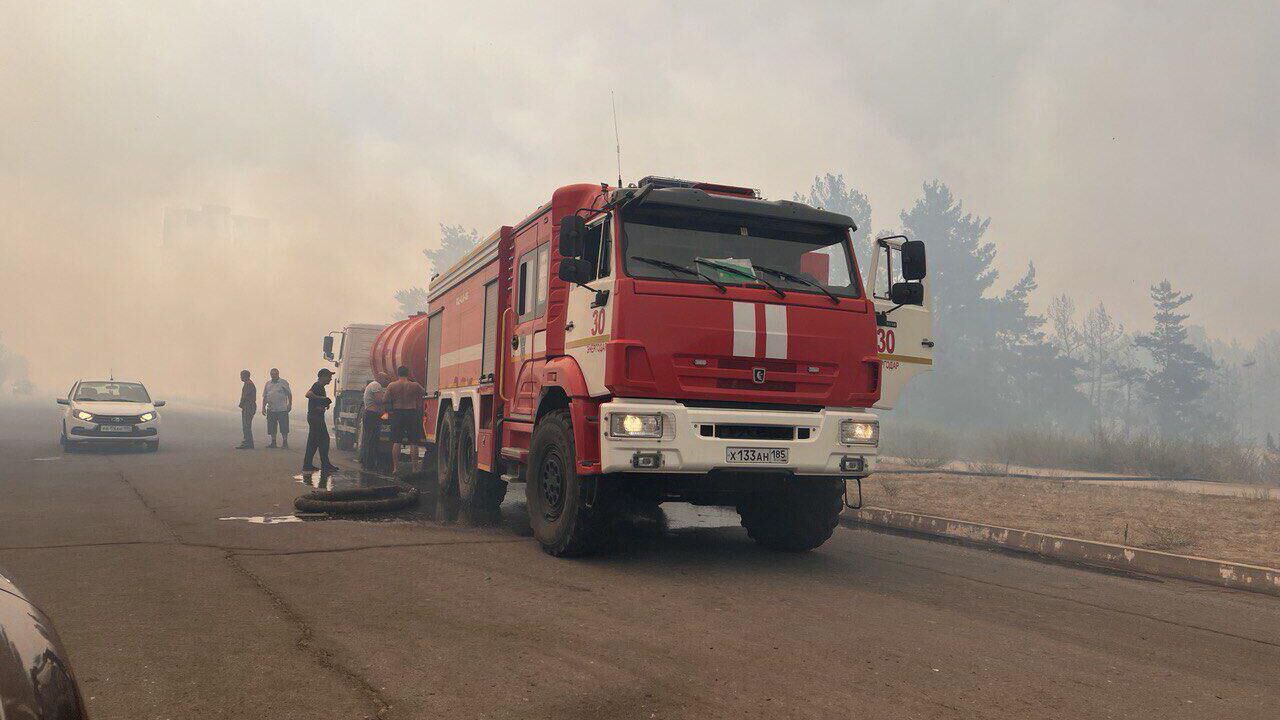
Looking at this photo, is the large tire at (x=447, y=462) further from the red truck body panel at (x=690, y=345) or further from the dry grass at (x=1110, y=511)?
the dry grass at (x=1110, y=511)

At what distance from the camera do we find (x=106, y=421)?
18.2 metres

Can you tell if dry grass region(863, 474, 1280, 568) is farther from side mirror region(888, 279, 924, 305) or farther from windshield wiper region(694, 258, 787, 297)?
windshield wiper region(694, 258, 787, 297)

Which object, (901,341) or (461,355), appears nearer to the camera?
(901,341)

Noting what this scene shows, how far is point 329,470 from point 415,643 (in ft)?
38.2

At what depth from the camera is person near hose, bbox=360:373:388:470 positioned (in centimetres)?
1708

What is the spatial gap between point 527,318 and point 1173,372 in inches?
2331

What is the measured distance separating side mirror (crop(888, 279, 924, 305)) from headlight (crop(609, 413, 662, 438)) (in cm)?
272

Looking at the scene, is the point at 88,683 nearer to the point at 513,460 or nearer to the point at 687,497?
the point at 687,497

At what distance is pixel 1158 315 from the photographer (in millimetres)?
58688

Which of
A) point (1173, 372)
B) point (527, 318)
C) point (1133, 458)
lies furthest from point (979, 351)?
point (527, 318)

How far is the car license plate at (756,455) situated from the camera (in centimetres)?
649

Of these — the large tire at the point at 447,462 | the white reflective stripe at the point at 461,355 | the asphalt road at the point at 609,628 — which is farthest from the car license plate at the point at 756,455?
the large tire at the point at 447,462

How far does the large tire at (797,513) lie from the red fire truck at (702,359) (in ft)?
0.05

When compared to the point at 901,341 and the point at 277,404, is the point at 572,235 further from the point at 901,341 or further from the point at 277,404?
the point at 277,404
